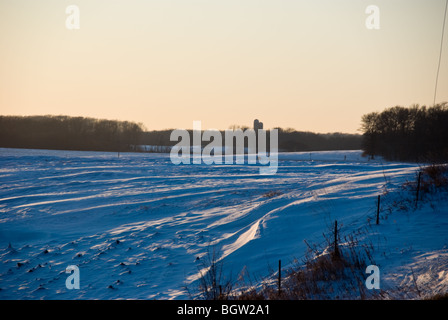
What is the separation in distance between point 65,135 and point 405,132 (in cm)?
8754

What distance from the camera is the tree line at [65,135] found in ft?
265


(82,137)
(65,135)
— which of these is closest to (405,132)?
(82,137)

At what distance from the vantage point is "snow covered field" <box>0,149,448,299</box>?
7488mm

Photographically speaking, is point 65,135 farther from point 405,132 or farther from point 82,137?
point 405,132

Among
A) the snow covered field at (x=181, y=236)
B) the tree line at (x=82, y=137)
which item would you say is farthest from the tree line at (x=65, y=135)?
the snow covered field at (x=181, y=236)

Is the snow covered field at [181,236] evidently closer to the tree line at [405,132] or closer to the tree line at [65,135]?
the tree line at [405,132]

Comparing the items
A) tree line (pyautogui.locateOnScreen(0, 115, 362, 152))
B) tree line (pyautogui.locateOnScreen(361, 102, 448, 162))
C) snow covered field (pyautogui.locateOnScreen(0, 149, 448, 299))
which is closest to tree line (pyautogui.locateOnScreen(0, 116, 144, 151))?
tree line (pyautogui.locateOnScreen(0, 115, 362, 152))

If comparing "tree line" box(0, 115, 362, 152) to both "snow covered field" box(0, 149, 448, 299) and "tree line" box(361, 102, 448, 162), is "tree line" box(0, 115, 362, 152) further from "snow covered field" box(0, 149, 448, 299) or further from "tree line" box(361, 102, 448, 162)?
"snow covered field" box(0, 149, 448, 299)

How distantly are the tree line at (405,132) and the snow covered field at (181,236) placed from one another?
1726 inches
